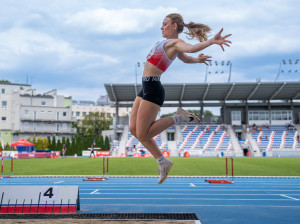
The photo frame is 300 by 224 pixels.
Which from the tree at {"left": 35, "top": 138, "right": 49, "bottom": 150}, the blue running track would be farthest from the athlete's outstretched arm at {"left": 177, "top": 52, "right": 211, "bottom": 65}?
the tree at {"left": 35, "top": 138, "right": 49, "bottom": 150}

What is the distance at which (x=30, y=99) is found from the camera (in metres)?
64.9

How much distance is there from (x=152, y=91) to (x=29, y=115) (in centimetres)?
6345

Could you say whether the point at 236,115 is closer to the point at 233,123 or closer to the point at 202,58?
the point at 233,123

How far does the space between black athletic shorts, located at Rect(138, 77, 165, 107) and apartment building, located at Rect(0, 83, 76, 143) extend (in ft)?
205

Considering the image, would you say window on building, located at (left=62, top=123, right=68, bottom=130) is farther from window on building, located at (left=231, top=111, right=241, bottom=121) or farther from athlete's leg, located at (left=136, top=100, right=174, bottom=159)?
athlete's leg, located at (left=136, top=100, right=174, bottom=159)

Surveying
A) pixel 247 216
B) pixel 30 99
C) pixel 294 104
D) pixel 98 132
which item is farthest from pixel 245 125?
pixel 247 216

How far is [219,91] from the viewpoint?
46906 mm

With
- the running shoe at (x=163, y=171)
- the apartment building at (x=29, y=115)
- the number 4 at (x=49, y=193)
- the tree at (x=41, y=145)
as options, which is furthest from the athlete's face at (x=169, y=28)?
the apartment building at (x=29, y=115)

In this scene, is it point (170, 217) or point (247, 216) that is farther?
point (247, 216)

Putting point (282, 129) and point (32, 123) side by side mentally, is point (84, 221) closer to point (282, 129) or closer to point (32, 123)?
point (282, 129)

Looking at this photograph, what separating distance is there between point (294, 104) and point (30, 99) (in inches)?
1906

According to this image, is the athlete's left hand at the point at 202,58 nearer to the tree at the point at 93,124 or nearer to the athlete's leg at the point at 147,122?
the athlete's leg at the point at 147,122

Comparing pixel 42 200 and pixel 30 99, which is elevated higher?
pixel 30 99

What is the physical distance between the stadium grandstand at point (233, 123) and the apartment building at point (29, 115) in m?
20.1
